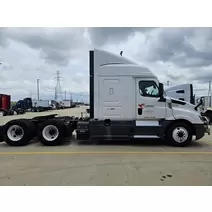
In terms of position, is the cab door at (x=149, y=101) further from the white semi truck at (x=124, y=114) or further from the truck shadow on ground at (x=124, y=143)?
the truck shadow on ground at (x=124, y=143)

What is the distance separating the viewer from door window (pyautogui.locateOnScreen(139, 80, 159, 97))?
7496 millimetres

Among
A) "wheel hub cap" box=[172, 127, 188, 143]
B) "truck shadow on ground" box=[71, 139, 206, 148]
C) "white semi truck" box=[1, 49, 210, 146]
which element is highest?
"white semi truck" box=[1, 49, 210, 146]

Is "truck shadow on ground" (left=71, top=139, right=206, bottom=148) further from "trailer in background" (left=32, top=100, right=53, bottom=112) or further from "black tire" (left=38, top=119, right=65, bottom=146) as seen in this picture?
"trailer in background" (left=32, top=100, right=53, bottom=112)

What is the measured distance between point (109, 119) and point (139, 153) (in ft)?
5.84

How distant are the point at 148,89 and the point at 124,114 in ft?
4.20

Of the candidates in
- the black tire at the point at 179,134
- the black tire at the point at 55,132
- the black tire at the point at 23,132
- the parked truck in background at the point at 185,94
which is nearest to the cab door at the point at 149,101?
the black tire at the point at 179,134

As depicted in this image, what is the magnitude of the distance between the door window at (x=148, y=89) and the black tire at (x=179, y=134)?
1.37 m

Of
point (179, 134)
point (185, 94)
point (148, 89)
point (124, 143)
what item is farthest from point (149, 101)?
point (185, 94)

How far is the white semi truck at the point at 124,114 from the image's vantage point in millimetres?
7473

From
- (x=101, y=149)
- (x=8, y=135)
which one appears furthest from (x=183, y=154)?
(x=8, y=135)

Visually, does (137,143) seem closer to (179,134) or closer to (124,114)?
(124,114)

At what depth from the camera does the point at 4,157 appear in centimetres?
596

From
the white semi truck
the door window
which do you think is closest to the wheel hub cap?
the white semi truck

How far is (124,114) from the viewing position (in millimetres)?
7605
